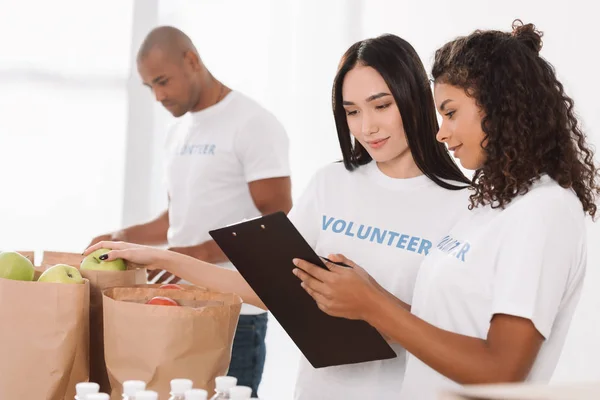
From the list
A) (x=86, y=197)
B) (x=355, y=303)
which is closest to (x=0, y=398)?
(x=355, y=303)

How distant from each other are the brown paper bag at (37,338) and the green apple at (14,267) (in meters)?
0.07

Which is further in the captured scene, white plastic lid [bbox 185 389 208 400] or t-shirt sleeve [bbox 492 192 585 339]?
t-shirt sleeve [bbox 492 192 585 339]

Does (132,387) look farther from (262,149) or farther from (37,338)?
(262,149)

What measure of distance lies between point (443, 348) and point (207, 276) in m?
0.67

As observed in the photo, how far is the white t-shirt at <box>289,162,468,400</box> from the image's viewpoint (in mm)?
1695

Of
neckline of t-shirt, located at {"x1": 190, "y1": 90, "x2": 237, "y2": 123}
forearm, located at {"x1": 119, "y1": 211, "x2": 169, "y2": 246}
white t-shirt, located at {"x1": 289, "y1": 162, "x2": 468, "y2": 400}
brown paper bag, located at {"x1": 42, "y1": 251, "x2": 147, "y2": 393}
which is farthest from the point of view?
forearm, located at {"x1": 119, "y1": 211, "x2": 169, "y2": 246}

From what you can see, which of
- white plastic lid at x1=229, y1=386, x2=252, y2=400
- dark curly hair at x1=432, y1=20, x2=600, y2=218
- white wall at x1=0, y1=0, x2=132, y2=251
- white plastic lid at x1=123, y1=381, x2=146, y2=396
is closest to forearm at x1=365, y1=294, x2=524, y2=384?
dark curly hair at x1=432, y1=20, x2=600, y2=218

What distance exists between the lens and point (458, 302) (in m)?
1.38

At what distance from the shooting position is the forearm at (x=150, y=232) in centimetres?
281

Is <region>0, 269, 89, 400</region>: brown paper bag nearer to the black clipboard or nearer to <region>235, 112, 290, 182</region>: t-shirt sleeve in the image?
the black clipboard

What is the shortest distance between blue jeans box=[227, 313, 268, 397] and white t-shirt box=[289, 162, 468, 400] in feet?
2.30

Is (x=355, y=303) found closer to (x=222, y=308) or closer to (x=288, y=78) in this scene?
(x=222, y=308)

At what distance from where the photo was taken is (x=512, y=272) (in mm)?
1260

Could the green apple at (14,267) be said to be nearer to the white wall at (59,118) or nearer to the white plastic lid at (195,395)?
the white plastic lid at (195,395)
